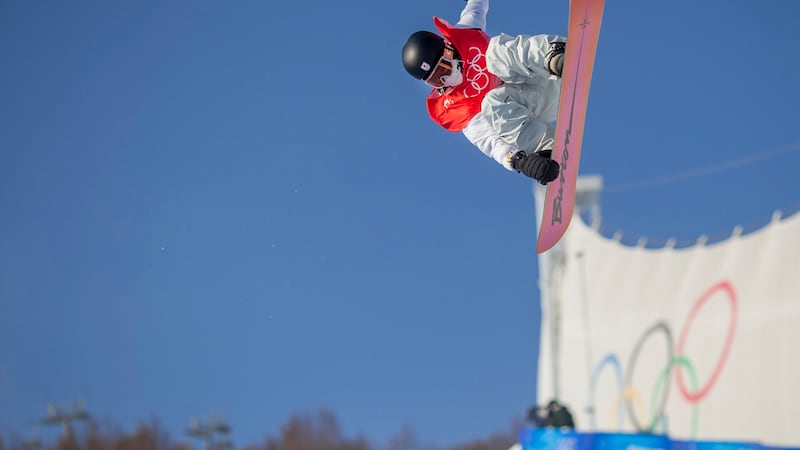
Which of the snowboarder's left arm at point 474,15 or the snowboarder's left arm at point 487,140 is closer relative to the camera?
the snowboarder's left arm at point 487,140

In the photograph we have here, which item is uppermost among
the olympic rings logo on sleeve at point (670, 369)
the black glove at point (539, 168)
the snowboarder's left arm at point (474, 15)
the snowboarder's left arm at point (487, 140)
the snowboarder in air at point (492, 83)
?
the snowboarder's left arm at point (474, 15)

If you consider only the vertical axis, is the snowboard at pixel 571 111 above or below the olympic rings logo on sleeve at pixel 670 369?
Answer: above

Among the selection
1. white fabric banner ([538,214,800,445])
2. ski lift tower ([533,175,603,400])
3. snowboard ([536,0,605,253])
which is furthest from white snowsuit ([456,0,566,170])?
ski lift tower ([533,175,603,400])

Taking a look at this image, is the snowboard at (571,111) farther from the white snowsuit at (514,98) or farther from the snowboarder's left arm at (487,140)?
the snowboarder's left arm at (487,140)

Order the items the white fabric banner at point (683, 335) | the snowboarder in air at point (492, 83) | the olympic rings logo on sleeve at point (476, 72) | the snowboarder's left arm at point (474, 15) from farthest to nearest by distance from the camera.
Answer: the white fabric banner at point (683, 335)
the snowboarder's left arm at point (474, 15)
the olympic rings logo on sleeve at point (476, 72)
the snowboarder in air at point (492, 83)

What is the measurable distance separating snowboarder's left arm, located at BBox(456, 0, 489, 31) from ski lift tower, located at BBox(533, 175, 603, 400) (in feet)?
34.1

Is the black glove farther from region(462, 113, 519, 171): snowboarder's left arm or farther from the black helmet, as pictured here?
the black helmet

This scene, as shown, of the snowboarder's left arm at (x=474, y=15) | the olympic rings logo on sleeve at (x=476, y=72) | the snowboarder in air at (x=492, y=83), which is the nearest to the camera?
the snowboarder in air at (x=492, y=83)

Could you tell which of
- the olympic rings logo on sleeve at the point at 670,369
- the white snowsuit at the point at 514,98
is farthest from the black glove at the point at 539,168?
the olympic rings logo on sleeve at the point at 670,369

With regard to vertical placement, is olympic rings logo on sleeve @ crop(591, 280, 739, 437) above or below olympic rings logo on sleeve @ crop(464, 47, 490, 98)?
below

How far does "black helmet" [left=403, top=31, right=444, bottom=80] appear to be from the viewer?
16.0ft

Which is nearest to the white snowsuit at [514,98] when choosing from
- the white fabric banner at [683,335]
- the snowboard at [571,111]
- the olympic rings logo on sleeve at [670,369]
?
the snowboard at [571,111]

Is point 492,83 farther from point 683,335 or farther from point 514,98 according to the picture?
point 683,335

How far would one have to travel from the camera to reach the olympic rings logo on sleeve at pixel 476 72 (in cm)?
500
